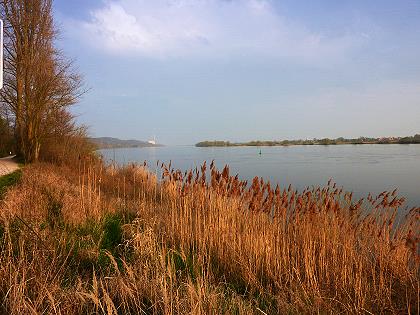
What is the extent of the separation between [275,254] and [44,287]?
8.07ft

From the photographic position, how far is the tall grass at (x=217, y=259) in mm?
3043

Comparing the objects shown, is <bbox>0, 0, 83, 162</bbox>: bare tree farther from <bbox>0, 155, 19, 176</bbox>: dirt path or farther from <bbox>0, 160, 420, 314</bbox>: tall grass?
<bbox>0, 160, 420, 314</bbox>: tall grass

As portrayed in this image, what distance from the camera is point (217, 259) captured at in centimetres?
447

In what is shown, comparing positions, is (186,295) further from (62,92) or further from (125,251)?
(62,92)

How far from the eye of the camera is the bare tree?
15.1 metres

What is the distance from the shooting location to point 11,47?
603 inches

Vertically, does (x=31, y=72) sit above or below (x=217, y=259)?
above

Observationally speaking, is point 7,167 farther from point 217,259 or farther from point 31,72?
point 217,259

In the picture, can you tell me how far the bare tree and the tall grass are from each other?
10.8 m

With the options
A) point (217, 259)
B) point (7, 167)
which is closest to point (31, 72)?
point (7, 167)

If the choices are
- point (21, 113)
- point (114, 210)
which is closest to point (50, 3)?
point (21, 113)

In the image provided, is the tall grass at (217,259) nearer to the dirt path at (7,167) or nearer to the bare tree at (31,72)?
the dirt path at (7,167)

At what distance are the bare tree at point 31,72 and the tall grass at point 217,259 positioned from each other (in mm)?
10824

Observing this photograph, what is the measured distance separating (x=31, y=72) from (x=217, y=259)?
1398cm
